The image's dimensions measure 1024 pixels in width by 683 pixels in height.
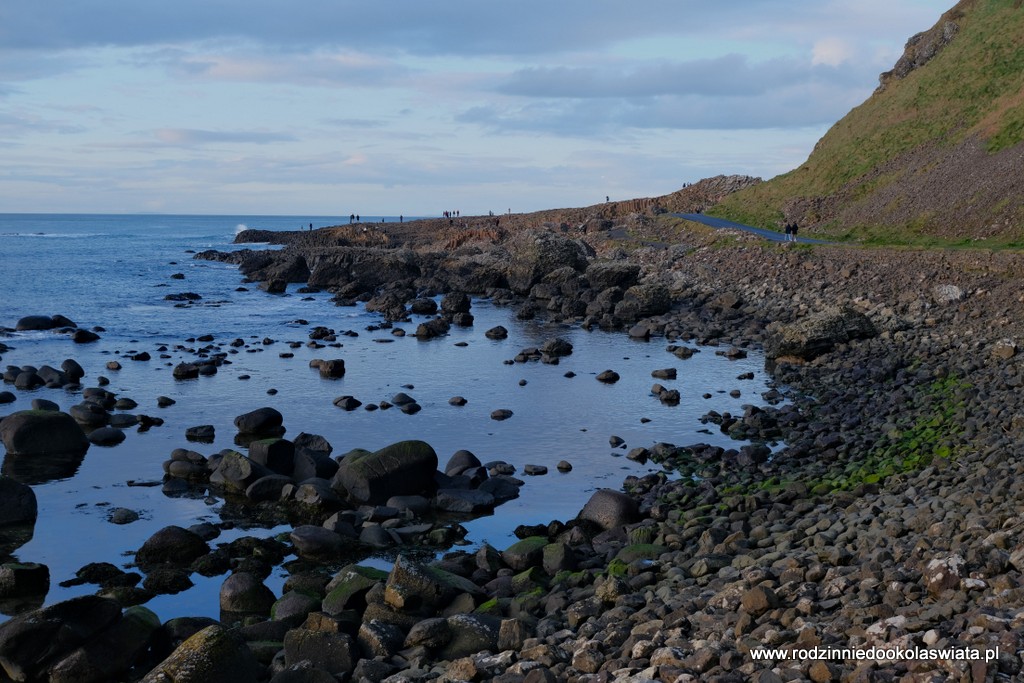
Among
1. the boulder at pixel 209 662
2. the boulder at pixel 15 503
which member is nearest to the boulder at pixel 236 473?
the boulder at pixel 15 503

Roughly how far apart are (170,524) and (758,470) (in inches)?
548

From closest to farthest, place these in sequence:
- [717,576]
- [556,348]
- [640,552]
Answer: [717,576] → [640,552] → [556,348]

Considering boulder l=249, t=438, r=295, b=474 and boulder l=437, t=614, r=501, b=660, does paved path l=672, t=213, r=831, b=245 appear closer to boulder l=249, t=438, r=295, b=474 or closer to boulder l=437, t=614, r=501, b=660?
boulder l=249, t=438, r=295, b=474

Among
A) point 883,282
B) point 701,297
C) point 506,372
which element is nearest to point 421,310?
point 701,297

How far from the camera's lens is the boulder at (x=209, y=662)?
13.2m

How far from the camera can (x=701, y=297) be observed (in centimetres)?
5269

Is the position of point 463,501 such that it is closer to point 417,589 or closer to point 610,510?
point 610,510

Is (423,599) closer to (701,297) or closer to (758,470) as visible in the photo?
(758,470)

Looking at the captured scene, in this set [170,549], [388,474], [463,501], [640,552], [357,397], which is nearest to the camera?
[640,552]

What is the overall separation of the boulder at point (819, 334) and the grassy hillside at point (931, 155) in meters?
14.0

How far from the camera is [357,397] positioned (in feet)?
112

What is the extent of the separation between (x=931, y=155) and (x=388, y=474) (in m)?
59.4

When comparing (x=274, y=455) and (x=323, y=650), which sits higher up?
(x=274, y=455)

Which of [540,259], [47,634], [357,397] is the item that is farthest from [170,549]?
[540,259]
